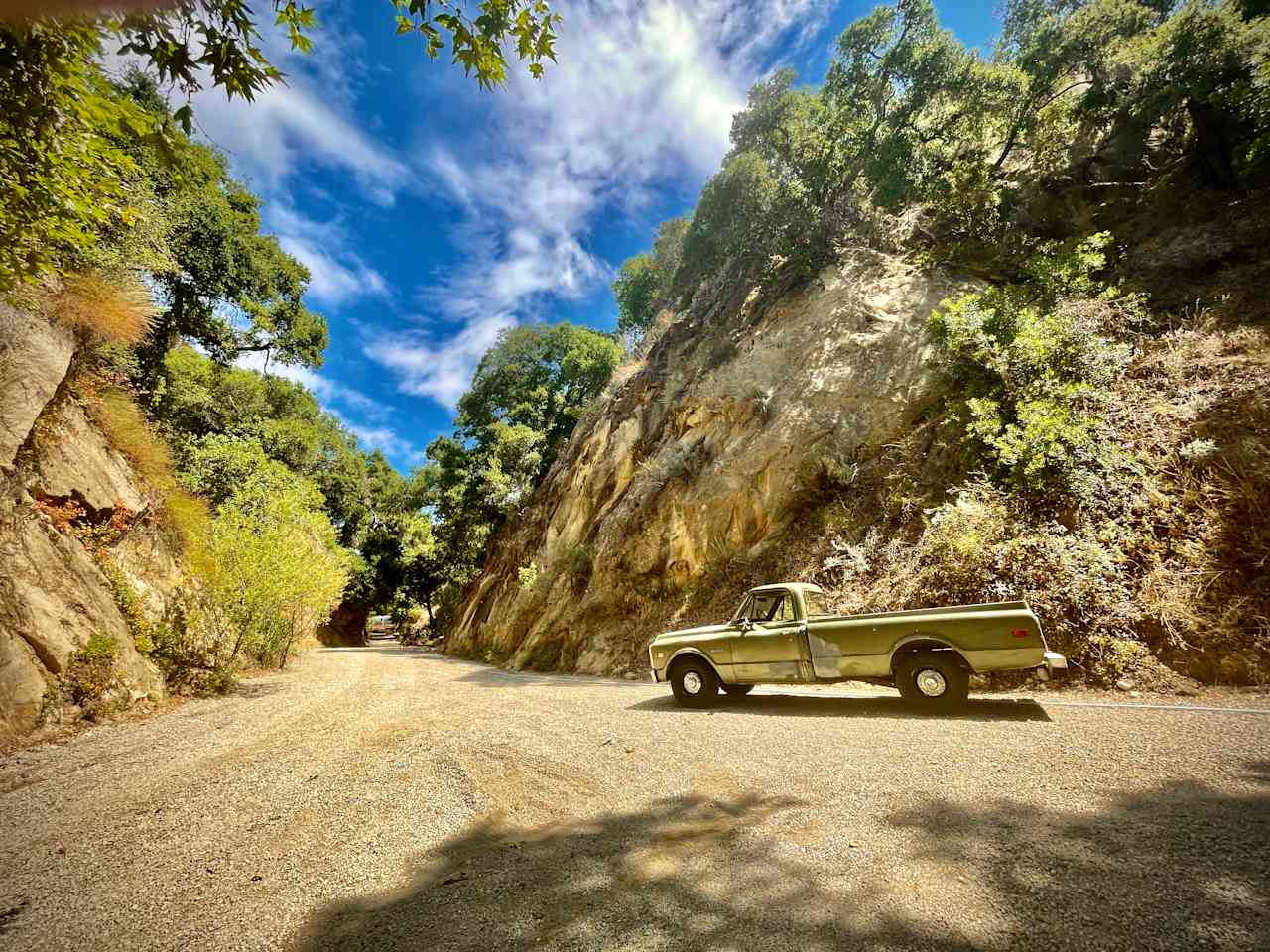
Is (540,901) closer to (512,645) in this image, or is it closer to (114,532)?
(114,532)

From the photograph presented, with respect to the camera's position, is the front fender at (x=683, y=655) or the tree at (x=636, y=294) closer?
the front fender at (x=683, y=655)

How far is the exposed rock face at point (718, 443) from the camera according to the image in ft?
41.8

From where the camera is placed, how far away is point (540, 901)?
8.11 ft

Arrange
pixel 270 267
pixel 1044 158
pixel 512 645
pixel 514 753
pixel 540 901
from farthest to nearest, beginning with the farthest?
pixel 270 267 < pixel 512 645 < pixel 1044 158 < pixel 514 753 < pixel 540 901

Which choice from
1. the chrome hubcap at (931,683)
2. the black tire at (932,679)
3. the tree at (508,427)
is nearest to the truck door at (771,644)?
the black tire at (932,679)

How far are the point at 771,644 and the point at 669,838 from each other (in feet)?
13.9

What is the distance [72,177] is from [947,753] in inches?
345

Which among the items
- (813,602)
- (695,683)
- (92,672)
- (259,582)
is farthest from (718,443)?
(92,672)

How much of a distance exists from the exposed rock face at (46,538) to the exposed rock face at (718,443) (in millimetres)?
9879

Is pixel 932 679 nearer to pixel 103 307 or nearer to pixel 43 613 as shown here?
pixel 43 613

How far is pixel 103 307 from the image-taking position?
920cm

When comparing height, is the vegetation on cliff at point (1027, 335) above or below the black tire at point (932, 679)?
above

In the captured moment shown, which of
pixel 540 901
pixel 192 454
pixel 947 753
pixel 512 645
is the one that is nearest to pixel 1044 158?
pixel 947 753

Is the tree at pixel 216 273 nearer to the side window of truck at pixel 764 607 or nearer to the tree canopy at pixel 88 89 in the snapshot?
the tree canopy at pixel 88 89
